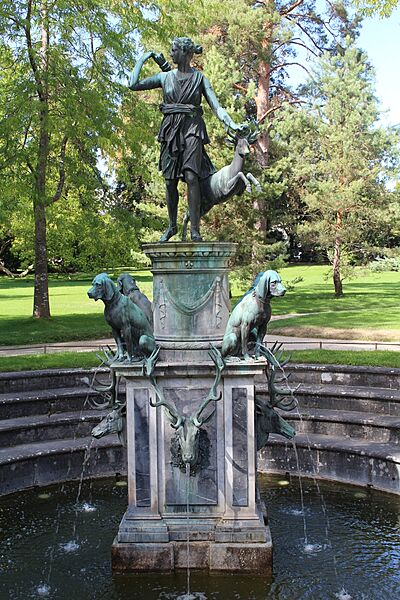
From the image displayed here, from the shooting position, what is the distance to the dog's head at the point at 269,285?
23.3 ft

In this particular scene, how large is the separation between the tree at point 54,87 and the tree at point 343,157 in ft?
35.7

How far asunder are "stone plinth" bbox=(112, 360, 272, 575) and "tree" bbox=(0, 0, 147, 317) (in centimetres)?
1383

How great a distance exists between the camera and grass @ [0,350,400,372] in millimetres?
14281

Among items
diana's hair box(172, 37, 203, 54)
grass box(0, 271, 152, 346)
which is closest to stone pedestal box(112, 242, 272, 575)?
diana's hair box(172, 37, 203, 54)

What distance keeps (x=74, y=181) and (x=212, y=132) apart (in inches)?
239

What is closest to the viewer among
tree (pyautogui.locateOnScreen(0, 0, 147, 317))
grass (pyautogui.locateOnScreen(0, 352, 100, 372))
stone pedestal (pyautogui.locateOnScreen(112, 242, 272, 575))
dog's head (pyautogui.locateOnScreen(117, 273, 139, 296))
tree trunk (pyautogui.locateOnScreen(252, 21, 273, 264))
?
stone pedestal (pyautogui.locateOnScreen(112, 242, 272, 575))

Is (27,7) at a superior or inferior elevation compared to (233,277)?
superior

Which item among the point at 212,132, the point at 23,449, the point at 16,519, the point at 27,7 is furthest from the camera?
the point at 212,132

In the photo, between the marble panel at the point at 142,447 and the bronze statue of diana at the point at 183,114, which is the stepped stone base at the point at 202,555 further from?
the bronze statue of diana at the point at 183,114

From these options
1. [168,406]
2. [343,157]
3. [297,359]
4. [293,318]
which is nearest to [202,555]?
[168,406]

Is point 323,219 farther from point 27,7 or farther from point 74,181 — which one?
point 27,7

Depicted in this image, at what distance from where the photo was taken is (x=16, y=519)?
9.07 metres

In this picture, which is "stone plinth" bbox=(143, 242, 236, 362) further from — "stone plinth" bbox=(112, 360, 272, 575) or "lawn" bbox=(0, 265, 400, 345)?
"lawn" bbox=(0, 265, 400, 345)

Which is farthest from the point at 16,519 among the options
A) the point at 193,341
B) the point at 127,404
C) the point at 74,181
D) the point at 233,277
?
the point at 233,277
